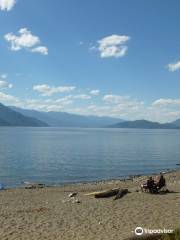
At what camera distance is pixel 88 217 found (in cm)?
1894

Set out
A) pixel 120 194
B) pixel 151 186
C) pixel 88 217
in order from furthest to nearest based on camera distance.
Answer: pixel 151 186, pixel 120 194, pixel 88 217

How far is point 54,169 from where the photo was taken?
186 ft

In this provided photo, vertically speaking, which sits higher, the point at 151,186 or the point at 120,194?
the point at 151,186

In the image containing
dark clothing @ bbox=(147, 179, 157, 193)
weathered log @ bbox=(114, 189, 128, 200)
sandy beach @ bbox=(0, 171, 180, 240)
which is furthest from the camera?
dark clothing @ bbox=(147, 179, 157, 193)

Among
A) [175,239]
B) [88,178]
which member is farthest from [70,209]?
Result: [88,178]

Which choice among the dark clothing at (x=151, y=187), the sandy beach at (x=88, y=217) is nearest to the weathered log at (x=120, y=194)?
the sandy beach at (x=88, y=217)

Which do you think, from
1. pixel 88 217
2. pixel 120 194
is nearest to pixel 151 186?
pixel 120 194

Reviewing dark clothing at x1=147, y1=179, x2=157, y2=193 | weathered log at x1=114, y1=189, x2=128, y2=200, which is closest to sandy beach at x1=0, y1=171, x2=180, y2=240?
weathered log at x1=114, y1=189, x2=128, y2=200

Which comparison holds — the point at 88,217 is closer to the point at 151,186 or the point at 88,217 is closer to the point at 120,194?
the point at 120,194

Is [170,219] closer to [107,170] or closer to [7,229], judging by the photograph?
[7,229]

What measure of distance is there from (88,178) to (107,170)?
825cm

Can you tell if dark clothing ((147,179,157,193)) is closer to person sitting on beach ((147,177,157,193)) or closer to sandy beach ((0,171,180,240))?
person sitting on beach ((147,177,157,193))

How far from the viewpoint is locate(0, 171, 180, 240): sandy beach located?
15578 millimetres

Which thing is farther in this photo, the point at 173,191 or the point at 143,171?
the point at 143,171
